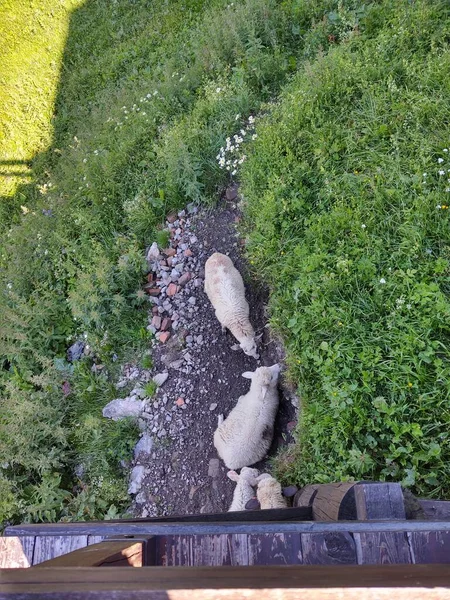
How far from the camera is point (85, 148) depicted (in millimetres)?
7918

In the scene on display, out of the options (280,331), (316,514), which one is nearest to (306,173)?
(280,331)

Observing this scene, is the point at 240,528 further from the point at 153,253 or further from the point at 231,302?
the point at 153,253

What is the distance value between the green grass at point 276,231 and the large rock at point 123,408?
0.15m

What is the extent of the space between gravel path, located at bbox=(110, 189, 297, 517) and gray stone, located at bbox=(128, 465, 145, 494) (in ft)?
0.04

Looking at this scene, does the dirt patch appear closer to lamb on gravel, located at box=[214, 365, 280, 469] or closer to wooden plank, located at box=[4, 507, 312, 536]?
lamb on gravel, located at box=[214, 365, 280, 469]

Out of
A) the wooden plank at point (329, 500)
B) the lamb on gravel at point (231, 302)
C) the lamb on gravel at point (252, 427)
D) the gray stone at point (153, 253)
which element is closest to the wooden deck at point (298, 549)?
the wooden plank at point (329, 500)

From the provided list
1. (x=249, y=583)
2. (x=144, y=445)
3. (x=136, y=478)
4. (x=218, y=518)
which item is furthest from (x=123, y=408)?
(x=249, y=583)

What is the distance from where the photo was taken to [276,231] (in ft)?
16.2

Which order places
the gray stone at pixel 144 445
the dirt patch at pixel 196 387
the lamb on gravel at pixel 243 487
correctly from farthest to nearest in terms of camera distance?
the gray stone at pixel 144 445 → the dirt patch at pixel 196 387 → the lamb on gravel at pixel 243 487

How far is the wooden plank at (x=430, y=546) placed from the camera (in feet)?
6.46

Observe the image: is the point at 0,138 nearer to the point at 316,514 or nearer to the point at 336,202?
the point at 336,202

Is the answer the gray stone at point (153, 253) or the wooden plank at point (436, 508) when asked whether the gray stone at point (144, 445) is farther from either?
the wooden plank at point (436, 508)

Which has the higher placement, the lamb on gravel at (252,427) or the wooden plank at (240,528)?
the wooden plank at (240,528)

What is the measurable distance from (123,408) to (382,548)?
149 inches
